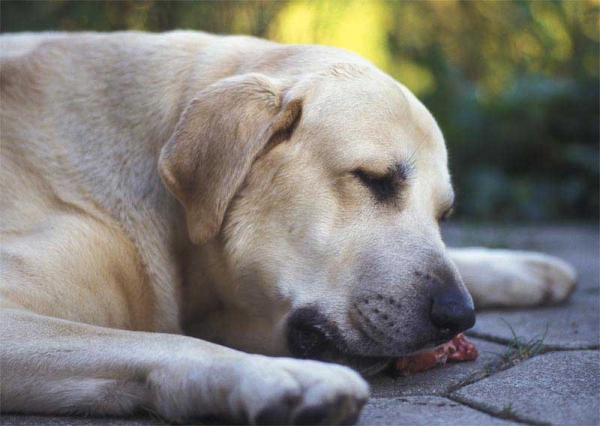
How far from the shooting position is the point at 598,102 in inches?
265

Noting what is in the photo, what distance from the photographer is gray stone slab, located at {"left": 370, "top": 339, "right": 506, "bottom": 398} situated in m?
2.26

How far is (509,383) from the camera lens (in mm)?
2285

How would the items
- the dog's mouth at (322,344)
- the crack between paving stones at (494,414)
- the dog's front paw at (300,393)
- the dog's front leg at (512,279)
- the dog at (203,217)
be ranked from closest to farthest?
the dog's front paw at (300,393) < the crack between paving stones at (494,414) < the dog at (203,217) < the dog's mouth at (322,344) < the dog's front leg at (512,279)

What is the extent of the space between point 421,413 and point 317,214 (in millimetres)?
704

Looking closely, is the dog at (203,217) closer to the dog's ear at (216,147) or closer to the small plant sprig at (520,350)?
the dog's ear at (216,147)

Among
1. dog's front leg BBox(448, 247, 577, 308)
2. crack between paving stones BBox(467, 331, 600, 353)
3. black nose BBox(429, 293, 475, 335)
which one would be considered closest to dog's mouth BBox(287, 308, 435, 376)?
black nose BBox(429, 293, 475, 335)

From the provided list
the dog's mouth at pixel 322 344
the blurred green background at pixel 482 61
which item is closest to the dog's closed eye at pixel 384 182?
the dog's mouth at pixel 322 344

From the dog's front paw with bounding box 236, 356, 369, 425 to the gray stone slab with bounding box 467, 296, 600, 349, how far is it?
1201 millimetres

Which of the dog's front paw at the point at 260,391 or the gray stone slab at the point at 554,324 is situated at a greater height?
the dog's front paw at the point at 260,391

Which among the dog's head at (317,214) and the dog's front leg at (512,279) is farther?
the dog's front leg at (512,279)

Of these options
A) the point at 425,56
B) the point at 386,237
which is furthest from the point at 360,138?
the point at 425,56

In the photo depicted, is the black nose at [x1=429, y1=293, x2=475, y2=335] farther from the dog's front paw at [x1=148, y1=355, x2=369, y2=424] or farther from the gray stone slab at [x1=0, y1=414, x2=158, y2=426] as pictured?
the gray stone slab at [x1=0, y1=414, x2=158, y2=426]

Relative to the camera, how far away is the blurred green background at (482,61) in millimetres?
5273

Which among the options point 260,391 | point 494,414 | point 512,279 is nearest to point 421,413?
point 494,414
